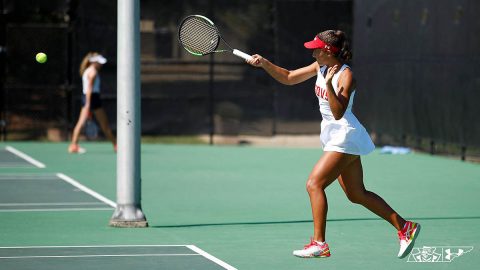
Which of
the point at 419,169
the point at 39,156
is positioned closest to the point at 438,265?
the point at 419,169

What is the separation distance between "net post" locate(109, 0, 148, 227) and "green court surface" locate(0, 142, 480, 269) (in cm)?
45

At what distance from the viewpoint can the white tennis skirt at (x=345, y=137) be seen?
10.3 meters

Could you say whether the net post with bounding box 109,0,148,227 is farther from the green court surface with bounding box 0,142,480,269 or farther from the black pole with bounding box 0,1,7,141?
the black pole with bounding box 0,1,7,141

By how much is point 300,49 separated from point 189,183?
941 centimetres

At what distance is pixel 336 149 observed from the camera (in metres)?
10.3

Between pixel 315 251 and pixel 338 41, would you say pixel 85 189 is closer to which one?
pixel 315 251

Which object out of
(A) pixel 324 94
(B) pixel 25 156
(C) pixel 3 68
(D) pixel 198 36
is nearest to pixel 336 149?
(A) pixel 324 94

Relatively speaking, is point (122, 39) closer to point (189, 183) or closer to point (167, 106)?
point (189, 183)

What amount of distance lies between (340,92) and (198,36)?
74.6 inches

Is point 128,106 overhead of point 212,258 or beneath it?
overhead

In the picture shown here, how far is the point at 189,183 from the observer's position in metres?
17.9

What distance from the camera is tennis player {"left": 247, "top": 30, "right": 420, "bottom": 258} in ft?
33.6

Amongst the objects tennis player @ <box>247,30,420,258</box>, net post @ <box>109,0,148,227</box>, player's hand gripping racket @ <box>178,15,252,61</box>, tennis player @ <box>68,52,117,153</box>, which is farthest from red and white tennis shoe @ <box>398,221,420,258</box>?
tennis player @ <box>68,52,117,153</box>

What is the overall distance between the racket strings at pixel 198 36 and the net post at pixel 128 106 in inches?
33.7
